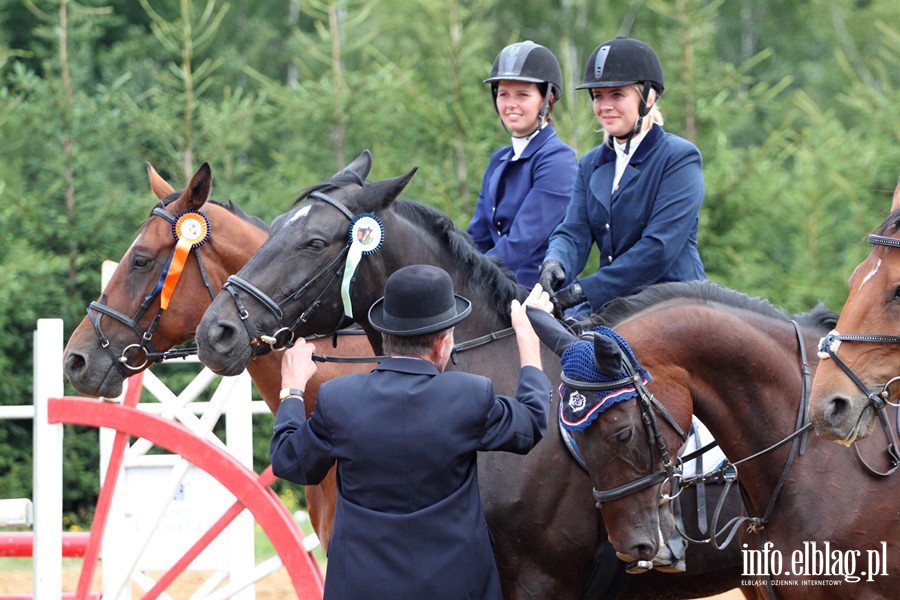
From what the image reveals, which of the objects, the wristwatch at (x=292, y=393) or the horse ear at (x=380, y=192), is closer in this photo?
the wristwatch at (x=292, y=393)

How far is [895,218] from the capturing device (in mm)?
3619

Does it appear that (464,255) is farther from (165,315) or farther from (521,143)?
(165,315)

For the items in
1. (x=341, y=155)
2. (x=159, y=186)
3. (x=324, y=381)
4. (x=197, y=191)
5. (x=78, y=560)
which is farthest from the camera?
(x=341, y=155)

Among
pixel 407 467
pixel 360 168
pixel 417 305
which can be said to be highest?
pixel 360 168

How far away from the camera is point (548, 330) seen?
4.18 metres

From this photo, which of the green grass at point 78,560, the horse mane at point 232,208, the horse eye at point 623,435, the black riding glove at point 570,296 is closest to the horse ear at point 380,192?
the black riding glove at point 570,296

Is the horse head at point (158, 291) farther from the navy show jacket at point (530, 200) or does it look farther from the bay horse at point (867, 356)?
the bay horse at point (867, 356)

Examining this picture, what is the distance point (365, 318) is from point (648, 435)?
50.4 inches

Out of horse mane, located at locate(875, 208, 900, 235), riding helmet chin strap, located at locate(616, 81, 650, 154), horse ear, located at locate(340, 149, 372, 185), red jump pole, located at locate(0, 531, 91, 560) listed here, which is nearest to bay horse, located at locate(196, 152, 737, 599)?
horse ear, located at locate(340, 149, 372, 185)

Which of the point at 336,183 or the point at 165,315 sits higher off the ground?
the point at 336,183

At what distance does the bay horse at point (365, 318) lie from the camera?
427cm

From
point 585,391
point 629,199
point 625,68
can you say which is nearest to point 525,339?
point 585,391

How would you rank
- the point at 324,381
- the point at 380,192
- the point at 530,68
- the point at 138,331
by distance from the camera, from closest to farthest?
the point at 380,192
the point at 324,381
the point at 138,331
the point at 530,68

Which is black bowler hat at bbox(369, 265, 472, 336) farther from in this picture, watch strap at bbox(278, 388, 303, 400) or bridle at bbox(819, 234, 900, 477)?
bridle at bbox(819, 234, 900, 477)
